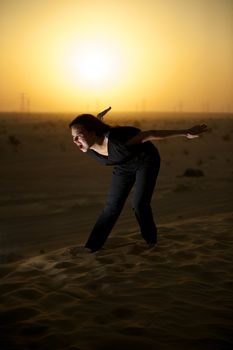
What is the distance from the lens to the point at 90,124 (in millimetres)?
4637

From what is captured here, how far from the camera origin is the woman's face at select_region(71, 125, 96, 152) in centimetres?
462

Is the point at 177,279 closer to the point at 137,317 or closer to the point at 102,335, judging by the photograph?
the point at 137,317

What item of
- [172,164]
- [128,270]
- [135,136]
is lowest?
[172,164]

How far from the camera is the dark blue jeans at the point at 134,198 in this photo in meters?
4.93

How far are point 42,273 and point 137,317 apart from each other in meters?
1.37

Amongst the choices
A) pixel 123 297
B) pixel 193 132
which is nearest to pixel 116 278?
pixel 123 297

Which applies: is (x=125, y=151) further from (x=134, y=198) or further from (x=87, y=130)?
(x=134, y=198)

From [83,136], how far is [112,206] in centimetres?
88

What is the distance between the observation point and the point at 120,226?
680 centimetres

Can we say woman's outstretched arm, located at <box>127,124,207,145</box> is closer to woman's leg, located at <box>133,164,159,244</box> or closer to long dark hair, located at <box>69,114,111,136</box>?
long dark hair, located at <box>69,114,111,136</box>

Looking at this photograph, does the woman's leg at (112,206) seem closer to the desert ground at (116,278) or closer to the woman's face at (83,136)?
the desert ground at (116,278)

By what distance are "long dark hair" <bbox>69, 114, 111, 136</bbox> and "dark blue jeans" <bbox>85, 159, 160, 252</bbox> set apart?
53 cm

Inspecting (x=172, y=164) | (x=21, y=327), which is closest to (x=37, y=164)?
(x=172, y=164)

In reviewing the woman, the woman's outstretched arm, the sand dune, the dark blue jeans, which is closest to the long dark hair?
the woman
